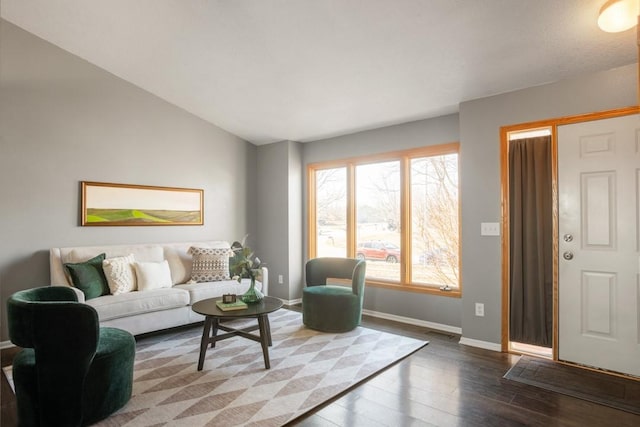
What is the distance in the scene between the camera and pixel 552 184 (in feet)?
10.3

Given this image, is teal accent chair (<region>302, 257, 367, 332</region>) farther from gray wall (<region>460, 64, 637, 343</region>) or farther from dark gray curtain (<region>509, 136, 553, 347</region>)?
dark gray curtain (<region>509, 136, 553, 347</region>)

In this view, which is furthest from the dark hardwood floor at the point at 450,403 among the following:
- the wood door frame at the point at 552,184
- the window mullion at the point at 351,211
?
the window mullion at the point at 351,211

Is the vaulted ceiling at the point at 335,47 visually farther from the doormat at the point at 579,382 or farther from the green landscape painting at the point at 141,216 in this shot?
the doormat at the point at 579,382

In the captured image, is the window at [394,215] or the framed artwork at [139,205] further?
the window at [394,215]

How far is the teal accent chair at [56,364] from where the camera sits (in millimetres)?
1990

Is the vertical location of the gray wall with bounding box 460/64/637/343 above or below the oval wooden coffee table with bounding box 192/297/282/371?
above

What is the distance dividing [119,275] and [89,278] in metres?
0.26

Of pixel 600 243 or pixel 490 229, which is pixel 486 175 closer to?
pixel 490 229

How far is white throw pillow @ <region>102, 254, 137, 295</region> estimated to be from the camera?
355 cm

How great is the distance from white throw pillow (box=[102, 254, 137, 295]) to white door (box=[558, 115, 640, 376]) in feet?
13.2

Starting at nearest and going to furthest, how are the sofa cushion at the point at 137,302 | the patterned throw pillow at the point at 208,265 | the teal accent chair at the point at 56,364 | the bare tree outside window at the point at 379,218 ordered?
the teal accent chair at the point at 56,364, the sofa cushion at the point at 137,302, the patterned throw pillow at the point at 208,265, the bare tree outside window at the point at 379,218

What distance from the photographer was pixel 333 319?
3.77 meters

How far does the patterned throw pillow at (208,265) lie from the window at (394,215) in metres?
1.42

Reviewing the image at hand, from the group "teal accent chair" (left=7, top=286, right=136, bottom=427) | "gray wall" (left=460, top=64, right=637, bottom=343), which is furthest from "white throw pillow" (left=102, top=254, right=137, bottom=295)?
"gray wall" (left=460, top=64, right=637, bottom=343)
